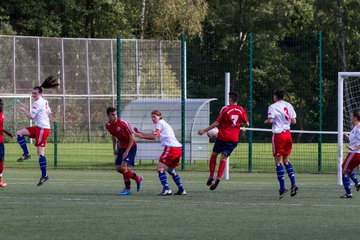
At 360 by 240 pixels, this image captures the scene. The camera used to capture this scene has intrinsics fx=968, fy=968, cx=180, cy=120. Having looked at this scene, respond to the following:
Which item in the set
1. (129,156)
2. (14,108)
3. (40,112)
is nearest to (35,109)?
(40,112)

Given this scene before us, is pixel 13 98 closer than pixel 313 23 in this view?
Yes

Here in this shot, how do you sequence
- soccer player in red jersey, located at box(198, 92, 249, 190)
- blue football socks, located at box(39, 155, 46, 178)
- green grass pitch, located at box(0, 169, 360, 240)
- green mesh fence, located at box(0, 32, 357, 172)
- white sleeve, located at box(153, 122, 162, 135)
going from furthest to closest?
green mesh fence, located at box(0, 32, 357, 172) → blue football socks, located at box(39, 155, 46, 178) → soccer player in red jersey, located at box(198, 92, 249, 190) → white sleeve, located at box(153, 122, 162, 135) → green grass pitch, located at box(0, 169, 360, 240)

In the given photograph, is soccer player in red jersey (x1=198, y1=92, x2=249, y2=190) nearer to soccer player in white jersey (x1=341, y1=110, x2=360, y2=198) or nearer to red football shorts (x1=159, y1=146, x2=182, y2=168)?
red football shorts (x1=159, y1=146, x2=182, y2=168)

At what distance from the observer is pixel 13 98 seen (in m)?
45.6

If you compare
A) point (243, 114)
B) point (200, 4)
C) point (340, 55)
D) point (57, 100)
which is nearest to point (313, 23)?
point (200, 4)

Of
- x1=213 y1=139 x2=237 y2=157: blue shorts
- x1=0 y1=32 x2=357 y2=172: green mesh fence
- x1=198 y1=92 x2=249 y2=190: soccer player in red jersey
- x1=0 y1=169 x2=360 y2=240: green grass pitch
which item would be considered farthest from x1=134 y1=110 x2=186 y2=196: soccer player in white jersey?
x1=0 y1=32 x2=357 y2=172: green mesh fence

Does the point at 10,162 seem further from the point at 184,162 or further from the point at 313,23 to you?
the point at 313,23

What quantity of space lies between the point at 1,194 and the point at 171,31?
37865 mm

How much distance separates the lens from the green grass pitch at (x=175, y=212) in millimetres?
12484

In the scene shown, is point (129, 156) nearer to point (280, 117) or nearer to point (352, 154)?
point (280, 117)

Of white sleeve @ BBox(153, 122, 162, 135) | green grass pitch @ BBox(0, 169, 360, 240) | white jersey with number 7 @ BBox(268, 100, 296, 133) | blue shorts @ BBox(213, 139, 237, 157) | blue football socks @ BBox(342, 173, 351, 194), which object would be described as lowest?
green grass pitch @ BBox(0, 169, 360, 240)

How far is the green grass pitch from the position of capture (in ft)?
41.0

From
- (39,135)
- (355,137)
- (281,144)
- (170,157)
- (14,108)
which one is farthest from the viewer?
(14,108)

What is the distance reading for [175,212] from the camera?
15.0 m
